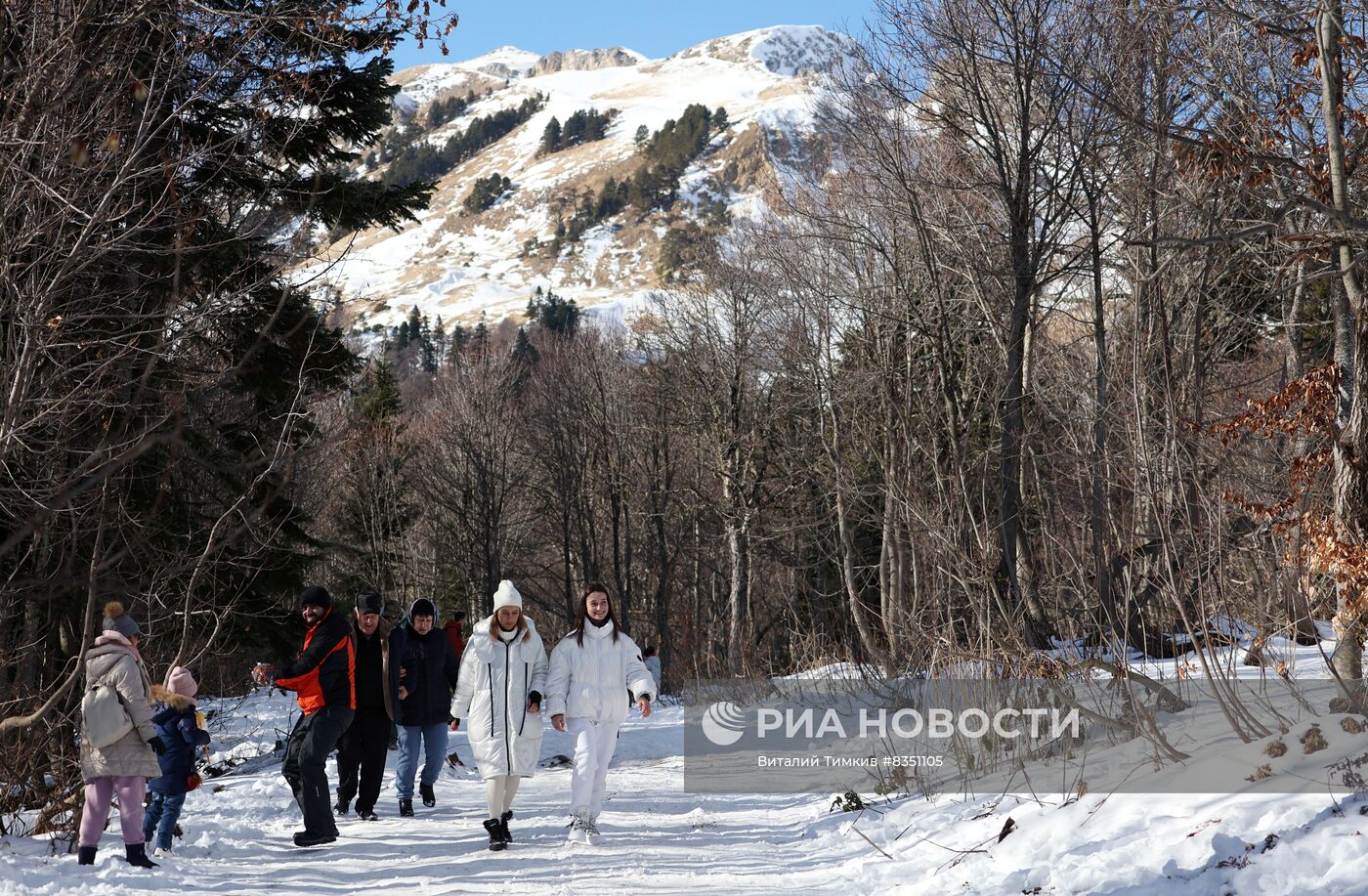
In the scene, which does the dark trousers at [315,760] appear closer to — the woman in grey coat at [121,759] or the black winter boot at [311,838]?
the black winter boot at [311,838]

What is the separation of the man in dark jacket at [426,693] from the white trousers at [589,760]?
2.18 m

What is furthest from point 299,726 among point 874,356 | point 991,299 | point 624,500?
point 624,500

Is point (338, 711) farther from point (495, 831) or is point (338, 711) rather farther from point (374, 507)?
point (374, 507)

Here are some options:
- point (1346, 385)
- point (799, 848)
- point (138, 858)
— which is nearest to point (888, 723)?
point (799, 848)

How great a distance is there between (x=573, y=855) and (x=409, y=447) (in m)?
31.0

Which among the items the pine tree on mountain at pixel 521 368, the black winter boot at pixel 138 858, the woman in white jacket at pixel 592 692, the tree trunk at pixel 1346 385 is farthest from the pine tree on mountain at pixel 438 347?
the tree trunk at pixel 1346 385

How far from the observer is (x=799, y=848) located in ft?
26.2

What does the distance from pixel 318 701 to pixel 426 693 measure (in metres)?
1.87

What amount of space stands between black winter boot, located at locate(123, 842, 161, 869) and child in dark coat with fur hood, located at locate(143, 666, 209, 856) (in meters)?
0.44

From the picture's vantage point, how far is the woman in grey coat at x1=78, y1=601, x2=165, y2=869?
286 inches

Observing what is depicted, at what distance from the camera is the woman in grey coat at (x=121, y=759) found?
7.25 metres

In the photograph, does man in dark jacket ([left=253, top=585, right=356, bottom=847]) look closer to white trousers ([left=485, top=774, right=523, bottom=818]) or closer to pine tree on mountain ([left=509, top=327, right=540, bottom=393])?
white trousers ([left=485, top=774, right=523, bottom=818])

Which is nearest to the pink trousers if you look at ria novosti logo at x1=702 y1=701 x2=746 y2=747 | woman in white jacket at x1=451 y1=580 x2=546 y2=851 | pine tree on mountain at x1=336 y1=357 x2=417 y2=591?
woman in white jacket at x1=451 y1=580 x2=546 y2=851

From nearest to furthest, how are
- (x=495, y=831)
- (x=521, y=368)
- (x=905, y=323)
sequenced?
(x=495, y=831) → (x=905, y=323) → (x=521, y=368)
